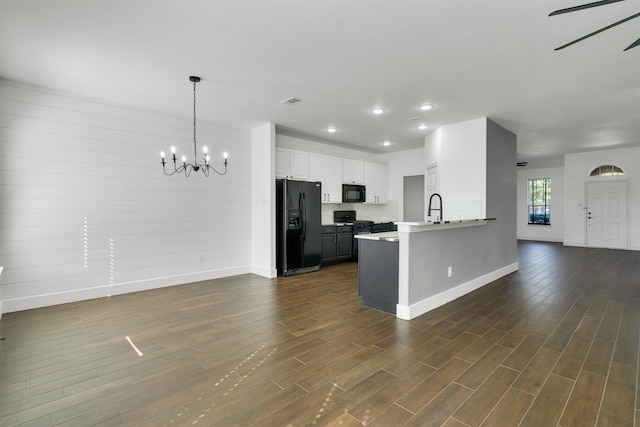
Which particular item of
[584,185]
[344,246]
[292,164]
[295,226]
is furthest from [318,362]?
[584,185]

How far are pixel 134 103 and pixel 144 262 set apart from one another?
2279 mm

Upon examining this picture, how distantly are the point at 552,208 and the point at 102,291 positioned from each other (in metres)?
12.7

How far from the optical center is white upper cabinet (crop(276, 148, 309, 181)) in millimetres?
5873

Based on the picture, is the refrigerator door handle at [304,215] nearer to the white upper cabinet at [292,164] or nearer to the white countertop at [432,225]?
the white upper cabinet at [292,164]

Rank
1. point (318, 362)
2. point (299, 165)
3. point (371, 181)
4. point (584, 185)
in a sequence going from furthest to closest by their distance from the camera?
1. point (584, 185)
2. point (371, 181)
3. point (299, 165)
4. point (318, 362)

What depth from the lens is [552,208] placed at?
10.6 m

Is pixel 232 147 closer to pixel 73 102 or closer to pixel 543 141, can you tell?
pixel 73 102

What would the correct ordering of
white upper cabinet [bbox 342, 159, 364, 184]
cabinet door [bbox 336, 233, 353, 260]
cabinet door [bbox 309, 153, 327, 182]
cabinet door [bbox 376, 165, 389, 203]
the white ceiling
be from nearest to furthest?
1. the white ceiling
2. cabinet door [bbox 309, 153, 327, 182]
3. cabinet door [bbox 336, 233, 353, 260]
4. white upper cabinet [bbox 342, 159, 364, 184]
5. cabinet door [bbox 376, 165, 389, 203]

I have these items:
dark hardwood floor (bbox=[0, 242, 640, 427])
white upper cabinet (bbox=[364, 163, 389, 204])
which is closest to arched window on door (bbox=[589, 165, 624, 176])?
dark hardwood floor (bbox=[0, 242, 640, 427])

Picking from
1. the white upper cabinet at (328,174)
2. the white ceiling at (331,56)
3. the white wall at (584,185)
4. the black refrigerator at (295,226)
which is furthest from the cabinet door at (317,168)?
the white wall at (584,185)

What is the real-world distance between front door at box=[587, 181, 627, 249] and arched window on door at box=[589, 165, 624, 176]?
25 centimetres

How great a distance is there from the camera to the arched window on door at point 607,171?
27.8 feet

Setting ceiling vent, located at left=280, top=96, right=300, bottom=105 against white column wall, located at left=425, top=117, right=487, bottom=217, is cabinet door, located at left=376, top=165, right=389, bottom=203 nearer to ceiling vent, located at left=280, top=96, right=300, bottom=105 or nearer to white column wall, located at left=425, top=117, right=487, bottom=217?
white column wall, located at left=425, top=117, right=487, bottom=217

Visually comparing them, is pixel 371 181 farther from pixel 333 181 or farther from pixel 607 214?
pixel 607 214
